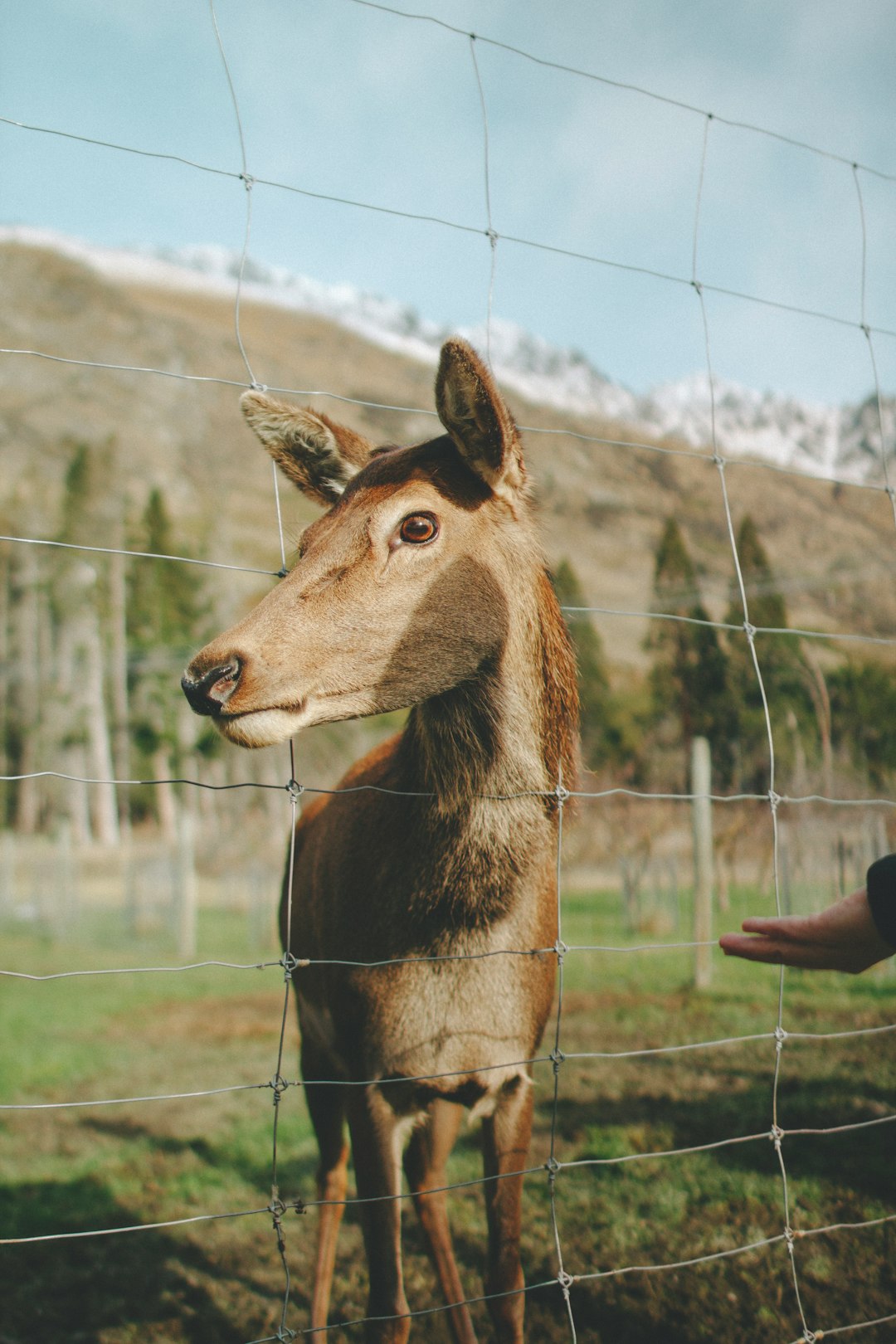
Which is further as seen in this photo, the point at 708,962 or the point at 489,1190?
the point at 708,962

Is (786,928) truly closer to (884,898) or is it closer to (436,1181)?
(884,898)

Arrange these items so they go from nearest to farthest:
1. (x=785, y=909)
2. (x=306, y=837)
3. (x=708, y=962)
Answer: (x=306, y=837)
(x=785, y=909)
(x=708, y=962)

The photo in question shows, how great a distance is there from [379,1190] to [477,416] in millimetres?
2007

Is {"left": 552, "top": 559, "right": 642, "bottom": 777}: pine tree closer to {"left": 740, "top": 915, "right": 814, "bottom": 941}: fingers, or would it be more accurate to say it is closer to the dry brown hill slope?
the dry brown hill slope

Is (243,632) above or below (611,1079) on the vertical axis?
above

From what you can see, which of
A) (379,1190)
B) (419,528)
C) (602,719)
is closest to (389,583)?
(419,528)

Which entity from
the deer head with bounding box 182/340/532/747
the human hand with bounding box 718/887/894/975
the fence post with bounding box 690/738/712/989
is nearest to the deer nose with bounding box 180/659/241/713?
the deer head with bounding box 182/340/532/747

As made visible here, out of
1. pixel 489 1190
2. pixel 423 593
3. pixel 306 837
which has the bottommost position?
pixel 489 1190

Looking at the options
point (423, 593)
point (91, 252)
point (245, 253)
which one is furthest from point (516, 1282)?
point (91, 252)

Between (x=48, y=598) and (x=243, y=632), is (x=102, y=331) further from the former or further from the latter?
(x=243, y=632)

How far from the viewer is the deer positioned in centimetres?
215

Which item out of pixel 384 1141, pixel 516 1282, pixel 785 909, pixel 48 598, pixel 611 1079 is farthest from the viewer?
pixel 48 598

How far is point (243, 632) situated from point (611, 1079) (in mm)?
5044

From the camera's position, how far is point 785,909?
6.73 m
